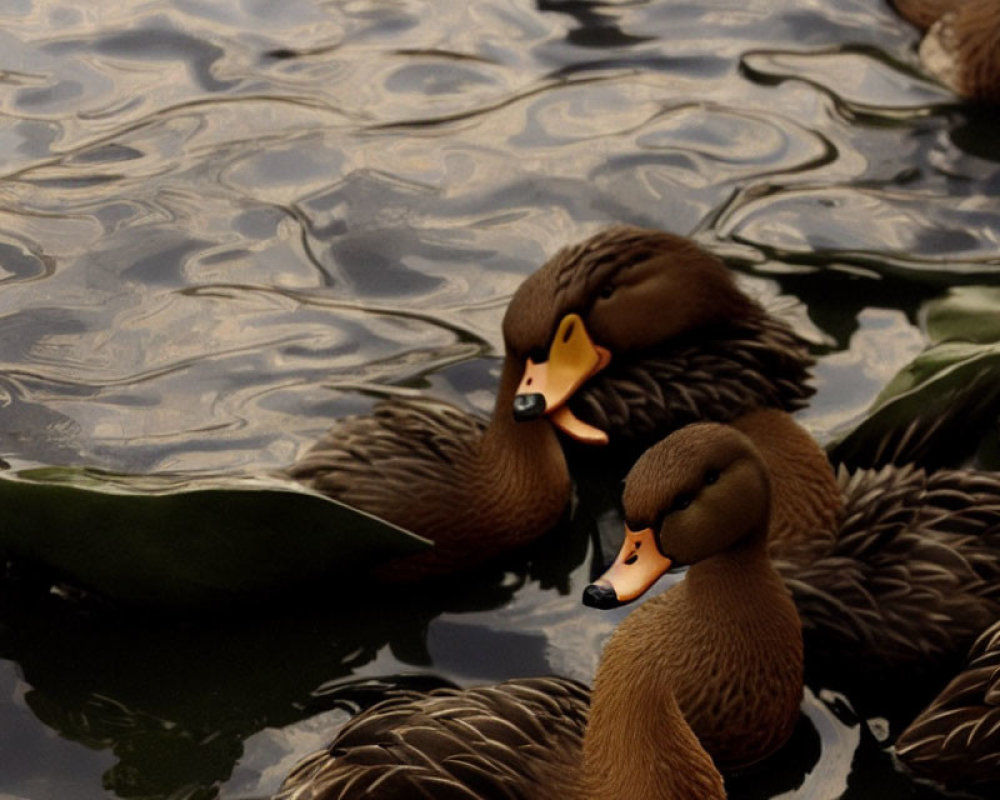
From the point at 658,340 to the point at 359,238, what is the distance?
133 centimetres

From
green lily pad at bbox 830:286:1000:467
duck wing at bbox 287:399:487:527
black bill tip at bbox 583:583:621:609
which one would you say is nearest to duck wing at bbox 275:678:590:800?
black bill tip at bbox 583:583:621:609

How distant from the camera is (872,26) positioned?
281 inches

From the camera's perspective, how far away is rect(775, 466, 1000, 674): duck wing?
4.05 m

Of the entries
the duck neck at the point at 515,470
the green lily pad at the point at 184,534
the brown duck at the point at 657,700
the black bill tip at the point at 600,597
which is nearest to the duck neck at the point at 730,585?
the brown duck at the point at 657,700

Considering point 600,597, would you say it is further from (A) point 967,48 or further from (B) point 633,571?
(A) point 967,48

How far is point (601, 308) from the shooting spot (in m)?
4.78

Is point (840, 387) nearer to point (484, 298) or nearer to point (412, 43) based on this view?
point (484, 298)

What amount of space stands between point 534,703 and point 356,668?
739 millimetres

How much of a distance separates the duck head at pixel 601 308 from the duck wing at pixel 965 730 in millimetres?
1116

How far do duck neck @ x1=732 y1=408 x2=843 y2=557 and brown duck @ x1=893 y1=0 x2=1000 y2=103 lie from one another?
8.45 ft

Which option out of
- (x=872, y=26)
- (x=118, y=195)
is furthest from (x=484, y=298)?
(x=872, y=26)

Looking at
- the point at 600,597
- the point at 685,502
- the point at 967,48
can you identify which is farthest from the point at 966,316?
the point at 600,597

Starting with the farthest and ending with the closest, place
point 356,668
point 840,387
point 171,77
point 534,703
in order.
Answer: point 171,77 < point 840,387 < point 356,668 < point 534,703

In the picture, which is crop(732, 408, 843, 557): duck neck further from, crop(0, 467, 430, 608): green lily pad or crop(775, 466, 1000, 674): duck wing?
crop(0, 467, 430, 608): green lily pad
